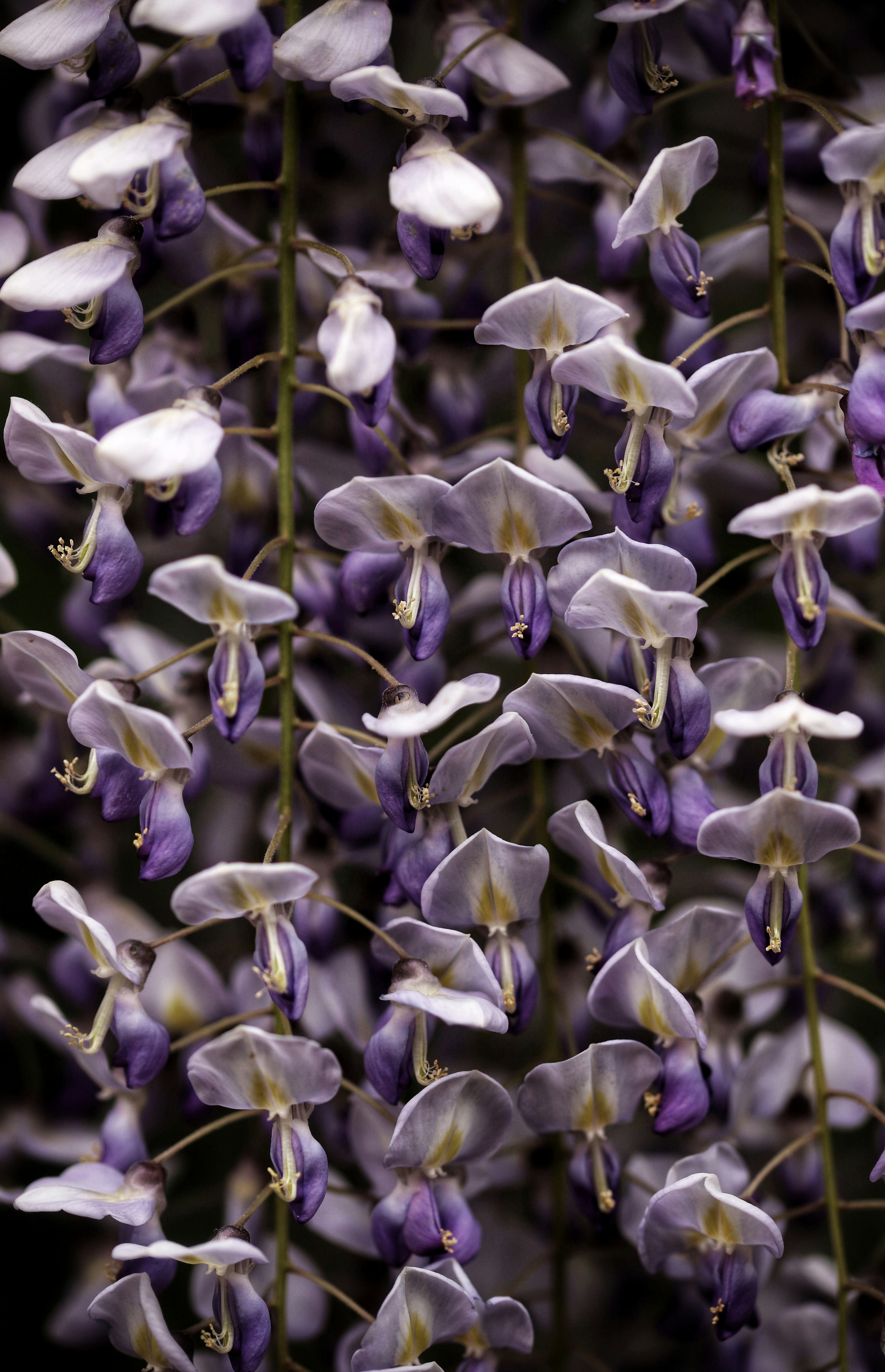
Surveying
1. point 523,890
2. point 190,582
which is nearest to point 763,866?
point 523,890

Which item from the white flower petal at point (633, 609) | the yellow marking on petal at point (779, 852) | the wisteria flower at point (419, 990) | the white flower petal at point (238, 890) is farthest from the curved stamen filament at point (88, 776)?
the yellow marking on petal at point (779, 852)

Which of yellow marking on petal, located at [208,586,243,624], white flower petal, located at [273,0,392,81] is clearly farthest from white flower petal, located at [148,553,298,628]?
white flower petal, located at [273,0,392,81]

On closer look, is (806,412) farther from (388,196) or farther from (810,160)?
(388,196)

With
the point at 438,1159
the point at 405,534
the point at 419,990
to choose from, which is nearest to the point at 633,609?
the point at 405,534

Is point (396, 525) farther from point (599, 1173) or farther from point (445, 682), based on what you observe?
point (599, 1173)

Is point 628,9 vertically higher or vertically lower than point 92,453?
higher

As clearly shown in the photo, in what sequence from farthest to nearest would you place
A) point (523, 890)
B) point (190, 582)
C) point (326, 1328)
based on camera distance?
point (326, 1328), point (523, 890), point (190, 582)
